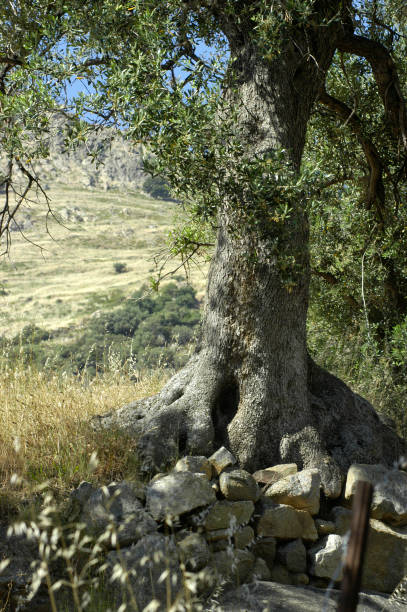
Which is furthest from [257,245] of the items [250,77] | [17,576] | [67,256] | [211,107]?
[67,256]

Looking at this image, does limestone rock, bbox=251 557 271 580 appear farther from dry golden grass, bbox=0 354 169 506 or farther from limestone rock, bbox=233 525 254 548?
dry golden grass, bbox=0 354 169 506

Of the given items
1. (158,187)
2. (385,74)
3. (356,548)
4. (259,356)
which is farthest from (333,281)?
(356,548)

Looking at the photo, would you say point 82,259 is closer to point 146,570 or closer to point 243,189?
point 243,189

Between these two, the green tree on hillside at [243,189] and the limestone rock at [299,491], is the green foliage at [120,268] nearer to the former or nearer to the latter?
the green tree on hillside at [243,189]

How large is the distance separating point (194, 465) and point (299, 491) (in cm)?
100

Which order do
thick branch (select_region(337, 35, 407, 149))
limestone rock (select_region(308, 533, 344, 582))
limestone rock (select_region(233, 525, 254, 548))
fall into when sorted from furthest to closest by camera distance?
thick branch (select_region(337, 35, 407, 149)) < limestone rock (select_region(308, 533, 344, 582)) < limestone rock (select_region(233, 525, 254, 548))

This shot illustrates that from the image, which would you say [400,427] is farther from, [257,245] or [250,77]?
[250,77]

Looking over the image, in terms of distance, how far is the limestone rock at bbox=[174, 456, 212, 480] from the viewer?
493 cm

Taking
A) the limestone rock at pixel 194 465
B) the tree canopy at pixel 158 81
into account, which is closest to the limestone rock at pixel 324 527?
the limestone rock at pixel 194 465

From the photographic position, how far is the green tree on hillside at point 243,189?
504cm

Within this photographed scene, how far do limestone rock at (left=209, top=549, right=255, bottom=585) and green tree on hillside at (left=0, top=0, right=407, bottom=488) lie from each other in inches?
48.5

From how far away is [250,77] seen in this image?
601cm

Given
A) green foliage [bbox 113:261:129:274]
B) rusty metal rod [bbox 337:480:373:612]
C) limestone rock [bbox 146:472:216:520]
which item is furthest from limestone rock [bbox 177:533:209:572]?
green foliage [bbox 113:261:129:274]

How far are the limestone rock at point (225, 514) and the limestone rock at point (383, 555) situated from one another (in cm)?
104
